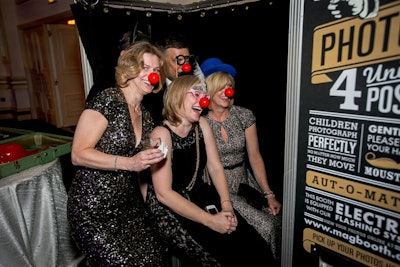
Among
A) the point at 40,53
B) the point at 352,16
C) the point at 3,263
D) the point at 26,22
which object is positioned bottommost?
the point at 3,263

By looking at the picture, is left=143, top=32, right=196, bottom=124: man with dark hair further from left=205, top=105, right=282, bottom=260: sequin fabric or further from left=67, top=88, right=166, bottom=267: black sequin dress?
left=67, top=88, right=166, bottom=267: black sequin dress

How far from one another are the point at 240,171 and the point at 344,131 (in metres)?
1.31

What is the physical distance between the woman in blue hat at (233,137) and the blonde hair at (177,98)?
42cm

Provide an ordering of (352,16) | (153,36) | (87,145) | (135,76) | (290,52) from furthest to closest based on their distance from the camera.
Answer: (153,36)
(135,76)
(87,145)
(290,52)
(352,16)

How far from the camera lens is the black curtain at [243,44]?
7.63 ft

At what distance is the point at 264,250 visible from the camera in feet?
6.13

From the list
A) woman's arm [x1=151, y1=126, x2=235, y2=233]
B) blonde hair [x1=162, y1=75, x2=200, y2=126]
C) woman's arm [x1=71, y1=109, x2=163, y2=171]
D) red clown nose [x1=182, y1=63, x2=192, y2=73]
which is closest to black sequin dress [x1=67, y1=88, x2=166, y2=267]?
woman's arm [x1=71, y1=109, x2=163, y2=171]

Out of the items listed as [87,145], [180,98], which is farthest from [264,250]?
[87,145]

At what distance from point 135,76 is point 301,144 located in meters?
1.06

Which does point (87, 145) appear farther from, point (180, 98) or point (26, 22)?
→ point (26, 22)

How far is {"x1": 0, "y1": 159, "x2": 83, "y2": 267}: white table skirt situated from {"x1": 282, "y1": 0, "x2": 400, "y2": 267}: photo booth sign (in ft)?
5.83

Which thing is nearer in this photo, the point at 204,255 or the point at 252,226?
the point at 204,255

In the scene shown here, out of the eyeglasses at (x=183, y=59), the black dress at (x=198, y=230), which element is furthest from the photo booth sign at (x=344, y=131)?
the eyeglasses at (x=183, y=59)

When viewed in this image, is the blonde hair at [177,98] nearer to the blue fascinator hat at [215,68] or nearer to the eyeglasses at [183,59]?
the blue fascinator hat at [215,68]
